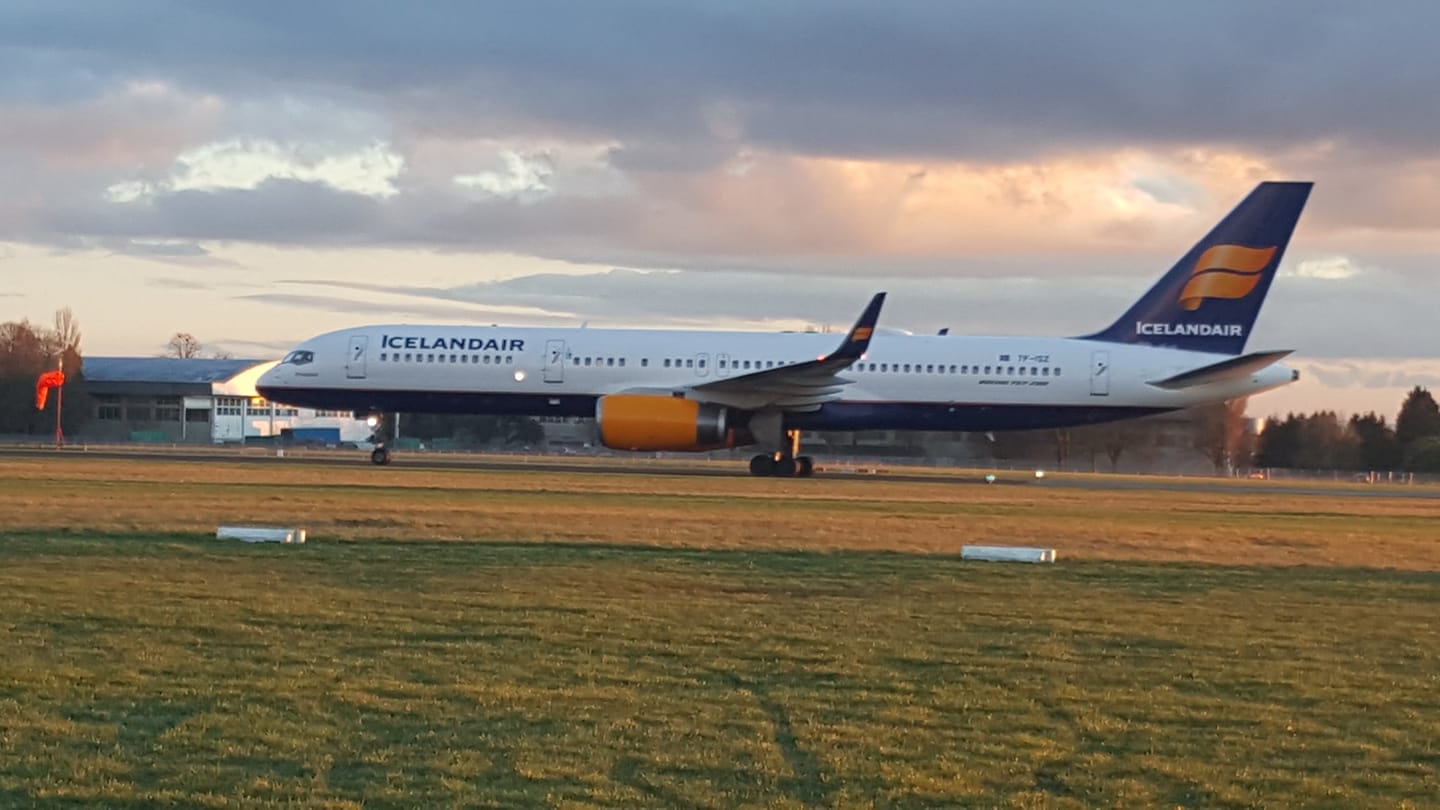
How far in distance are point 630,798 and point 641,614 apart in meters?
5.42

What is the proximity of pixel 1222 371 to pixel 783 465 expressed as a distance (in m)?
11.9

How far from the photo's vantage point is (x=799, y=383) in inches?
1491

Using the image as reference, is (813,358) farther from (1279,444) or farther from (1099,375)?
(1279,444)

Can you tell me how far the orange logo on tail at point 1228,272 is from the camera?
4038cm

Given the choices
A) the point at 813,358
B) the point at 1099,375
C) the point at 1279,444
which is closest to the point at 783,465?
the point at 813,358

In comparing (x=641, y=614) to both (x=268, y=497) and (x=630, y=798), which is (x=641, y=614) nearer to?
(x=630, y=798)

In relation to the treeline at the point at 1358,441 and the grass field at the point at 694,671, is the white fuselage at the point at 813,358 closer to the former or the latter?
the grass field at the point at 694,671

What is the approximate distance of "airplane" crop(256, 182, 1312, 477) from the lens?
3984 centimetres

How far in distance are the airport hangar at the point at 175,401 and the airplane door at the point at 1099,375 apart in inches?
2371

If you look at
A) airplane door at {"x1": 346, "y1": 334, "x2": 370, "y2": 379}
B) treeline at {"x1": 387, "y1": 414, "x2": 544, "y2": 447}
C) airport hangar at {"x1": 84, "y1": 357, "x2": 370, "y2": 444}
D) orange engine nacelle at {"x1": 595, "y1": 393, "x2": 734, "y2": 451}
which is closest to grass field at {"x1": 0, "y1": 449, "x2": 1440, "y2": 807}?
orange engine nacelle at {"x1": 595, "y1": 393, "x2": 734, "y2": 451}

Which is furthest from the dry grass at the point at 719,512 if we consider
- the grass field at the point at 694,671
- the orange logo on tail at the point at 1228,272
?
the orange logo on tail at the point at 1228,272

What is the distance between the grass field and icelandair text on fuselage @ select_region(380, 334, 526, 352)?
20496 mm

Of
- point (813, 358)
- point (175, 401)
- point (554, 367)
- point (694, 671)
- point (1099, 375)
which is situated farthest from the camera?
point (175, 401)

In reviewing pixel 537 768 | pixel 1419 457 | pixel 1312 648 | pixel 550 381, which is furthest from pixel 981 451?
pixel 537 768
